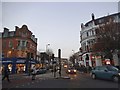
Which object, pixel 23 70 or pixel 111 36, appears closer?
pixel 111 36

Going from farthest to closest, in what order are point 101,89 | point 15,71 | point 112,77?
point 15,71 → point 112,77 → point 101,89

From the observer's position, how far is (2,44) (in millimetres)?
45750

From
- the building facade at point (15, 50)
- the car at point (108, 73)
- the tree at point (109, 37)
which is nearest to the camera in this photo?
the car at point (108, 73)

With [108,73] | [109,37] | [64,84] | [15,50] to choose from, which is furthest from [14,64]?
[64,84]

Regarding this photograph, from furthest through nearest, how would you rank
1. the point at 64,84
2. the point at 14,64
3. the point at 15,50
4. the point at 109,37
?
the point at 15,50, the point at 14,64, the point at 109,37, the point at 64,84

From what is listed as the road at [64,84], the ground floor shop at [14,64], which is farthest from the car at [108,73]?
the ground floor shop at [14,64]

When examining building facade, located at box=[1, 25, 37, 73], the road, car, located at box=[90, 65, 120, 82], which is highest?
building facade, located at box=[1, 25, 37, 73]

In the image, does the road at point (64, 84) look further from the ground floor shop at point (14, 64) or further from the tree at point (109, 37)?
the ground floor shop at point (14, 64)

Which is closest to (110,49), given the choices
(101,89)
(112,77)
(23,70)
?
(112,77)

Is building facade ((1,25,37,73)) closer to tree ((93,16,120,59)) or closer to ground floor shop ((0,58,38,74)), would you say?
ground floor shop ((0,58,38,74))

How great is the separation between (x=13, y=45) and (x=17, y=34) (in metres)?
3.26

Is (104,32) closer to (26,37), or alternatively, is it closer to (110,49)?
(110,49)

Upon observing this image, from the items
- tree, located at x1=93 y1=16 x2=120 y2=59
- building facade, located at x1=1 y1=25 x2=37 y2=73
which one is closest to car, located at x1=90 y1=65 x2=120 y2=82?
tree, located at x1=93 y1=16 x2=120 y2=59

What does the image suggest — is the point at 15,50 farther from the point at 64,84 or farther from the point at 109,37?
the point at 64,84
